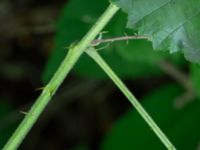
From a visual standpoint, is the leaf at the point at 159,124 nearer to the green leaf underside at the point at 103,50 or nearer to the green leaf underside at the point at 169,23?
the green leaf underside at the point at 103,50

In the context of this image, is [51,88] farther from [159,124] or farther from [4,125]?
[4,125]

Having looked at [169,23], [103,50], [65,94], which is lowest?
[169,23]

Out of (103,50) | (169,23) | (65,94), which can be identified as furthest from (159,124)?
(169,23)

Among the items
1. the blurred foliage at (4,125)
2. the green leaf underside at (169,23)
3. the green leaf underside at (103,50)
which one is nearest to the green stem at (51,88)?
the green leaf underside at (169,23)

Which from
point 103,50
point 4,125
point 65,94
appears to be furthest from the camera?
point 65,94

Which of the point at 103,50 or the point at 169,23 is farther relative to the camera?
the point at 103,50

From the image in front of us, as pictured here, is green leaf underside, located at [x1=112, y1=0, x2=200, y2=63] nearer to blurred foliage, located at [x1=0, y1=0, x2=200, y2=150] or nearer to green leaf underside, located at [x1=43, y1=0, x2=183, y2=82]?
green leaf underside, located at [x1=43, y1=0, x2=183, y2=82]
